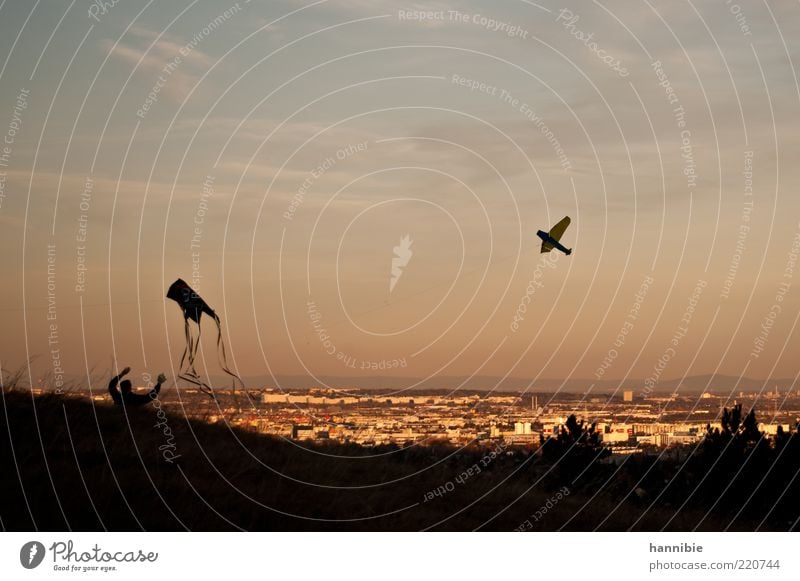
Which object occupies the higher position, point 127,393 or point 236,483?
point 127,393

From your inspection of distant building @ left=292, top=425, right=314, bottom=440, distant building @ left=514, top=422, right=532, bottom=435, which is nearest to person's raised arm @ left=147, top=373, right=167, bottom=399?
distant building @ left=292, top=425, right=314, bottom=440

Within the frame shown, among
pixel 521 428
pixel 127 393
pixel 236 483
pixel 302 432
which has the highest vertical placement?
pixel 127 393

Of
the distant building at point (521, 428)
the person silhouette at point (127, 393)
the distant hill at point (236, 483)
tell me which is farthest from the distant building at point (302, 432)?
the distant building at point (521, 428)

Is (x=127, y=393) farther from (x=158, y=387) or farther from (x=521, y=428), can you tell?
(x=521, y=428)

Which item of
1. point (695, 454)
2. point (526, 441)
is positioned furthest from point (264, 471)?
point (695, 454)

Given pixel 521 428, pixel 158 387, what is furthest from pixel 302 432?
pixel 521 428

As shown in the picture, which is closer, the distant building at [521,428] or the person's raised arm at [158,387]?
the person's raised arm at [158,387]

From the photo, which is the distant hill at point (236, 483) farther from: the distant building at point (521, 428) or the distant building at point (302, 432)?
the distant building at point (521, 428)

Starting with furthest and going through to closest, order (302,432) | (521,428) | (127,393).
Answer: (521,428)
(302,432)
(127,393)
